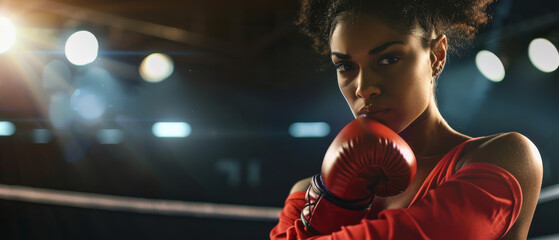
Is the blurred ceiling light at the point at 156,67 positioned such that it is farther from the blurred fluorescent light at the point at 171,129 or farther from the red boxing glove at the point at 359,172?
the red boxing glove at the point at 359,172

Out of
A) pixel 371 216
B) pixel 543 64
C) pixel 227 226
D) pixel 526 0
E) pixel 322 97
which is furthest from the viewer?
pixel 322 97

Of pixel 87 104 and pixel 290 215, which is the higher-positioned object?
pixel 87 104

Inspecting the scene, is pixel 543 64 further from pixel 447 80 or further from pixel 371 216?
pixel 371 216

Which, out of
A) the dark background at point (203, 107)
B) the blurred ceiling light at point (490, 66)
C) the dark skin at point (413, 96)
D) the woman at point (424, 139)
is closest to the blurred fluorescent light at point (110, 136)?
the dark background at point (203, 107)

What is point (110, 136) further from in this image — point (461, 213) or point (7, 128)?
point (461, 213)

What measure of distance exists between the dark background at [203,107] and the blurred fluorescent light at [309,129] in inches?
4.5

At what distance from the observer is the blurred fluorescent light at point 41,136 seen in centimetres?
557

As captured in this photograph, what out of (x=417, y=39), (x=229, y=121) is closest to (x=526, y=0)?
(x=417, y=39)

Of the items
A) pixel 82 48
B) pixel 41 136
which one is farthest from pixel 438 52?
pixel 41 136

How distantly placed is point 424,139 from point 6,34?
3.22 meters

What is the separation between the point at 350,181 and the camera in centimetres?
72

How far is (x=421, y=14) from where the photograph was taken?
0.81 meters

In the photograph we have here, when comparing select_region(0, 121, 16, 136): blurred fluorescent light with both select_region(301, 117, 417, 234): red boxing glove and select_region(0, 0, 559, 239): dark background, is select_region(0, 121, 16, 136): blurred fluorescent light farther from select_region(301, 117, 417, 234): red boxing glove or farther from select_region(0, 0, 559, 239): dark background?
select_region(301, 117, 417, 234): red boxing glove

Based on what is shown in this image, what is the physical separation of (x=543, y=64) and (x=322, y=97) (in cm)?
276
